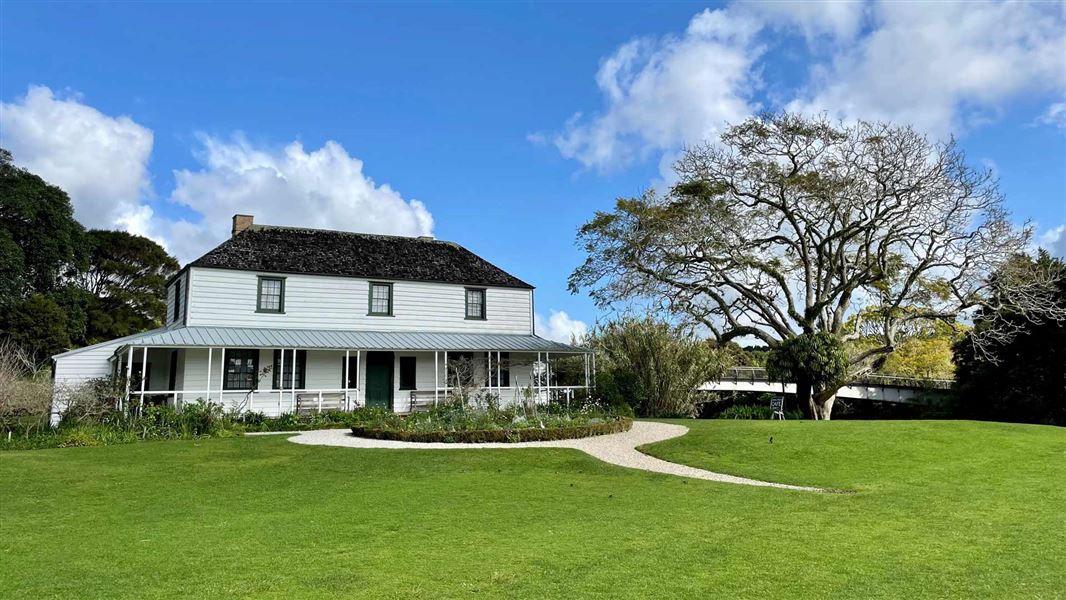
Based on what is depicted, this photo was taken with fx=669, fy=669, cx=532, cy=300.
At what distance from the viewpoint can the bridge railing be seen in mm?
34750

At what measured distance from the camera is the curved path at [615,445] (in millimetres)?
12258

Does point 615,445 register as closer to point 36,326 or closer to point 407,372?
point 407,372

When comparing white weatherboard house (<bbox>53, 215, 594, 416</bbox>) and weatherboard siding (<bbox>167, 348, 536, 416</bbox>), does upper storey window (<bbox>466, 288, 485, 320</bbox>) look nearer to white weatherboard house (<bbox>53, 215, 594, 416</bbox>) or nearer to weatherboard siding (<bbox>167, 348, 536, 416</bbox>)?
white weatherboard house (<bbox>53, 215, 594, 416</bbox>)

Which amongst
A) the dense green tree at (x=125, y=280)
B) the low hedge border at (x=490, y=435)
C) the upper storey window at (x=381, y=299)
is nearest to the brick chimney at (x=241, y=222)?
the upper storey window at (x=381, y=299)

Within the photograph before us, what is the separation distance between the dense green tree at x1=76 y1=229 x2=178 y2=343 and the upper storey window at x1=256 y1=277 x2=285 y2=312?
22.3 metres

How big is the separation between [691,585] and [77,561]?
18.3 ft

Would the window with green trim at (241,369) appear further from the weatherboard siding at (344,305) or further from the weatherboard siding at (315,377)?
the weatherboard siding at (344,305)

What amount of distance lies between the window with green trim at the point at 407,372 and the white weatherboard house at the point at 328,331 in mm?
39

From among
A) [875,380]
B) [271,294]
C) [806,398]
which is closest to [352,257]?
[271,294]

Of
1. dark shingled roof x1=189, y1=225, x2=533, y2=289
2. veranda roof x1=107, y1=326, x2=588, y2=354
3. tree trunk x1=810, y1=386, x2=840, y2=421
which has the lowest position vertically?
tree trunk x1=810, y1=386, x2=840, y2=421

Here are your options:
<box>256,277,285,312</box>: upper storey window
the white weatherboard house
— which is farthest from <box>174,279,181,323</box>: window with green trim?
<box>256,277,285,312</box>: upper storey window

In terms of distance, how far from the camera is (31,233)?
36.5 m

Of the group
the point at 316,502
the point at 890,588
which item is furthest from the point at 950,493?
the point at 316,502

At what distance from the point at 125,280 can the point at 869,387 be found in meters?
46.3
